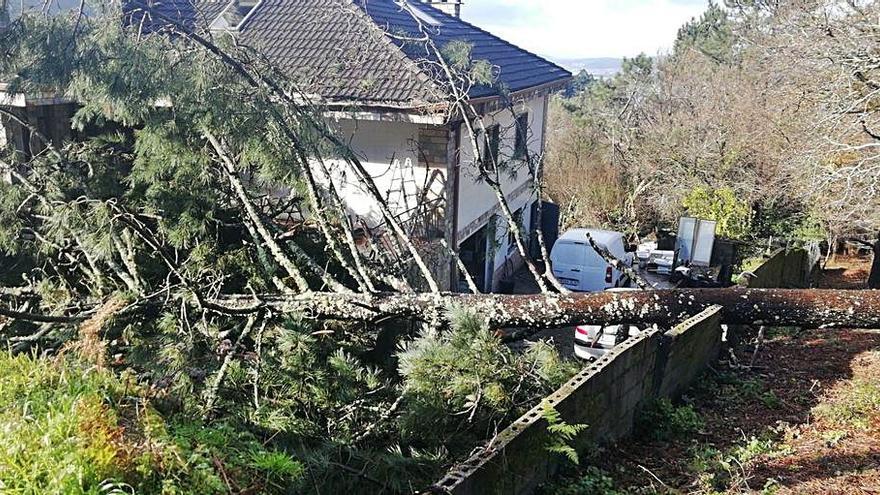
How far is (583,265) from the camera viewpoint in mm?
14805

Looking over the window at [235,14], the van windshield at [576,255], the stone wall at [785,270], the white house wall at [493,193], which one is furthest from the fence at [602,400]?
the window at [235,14]

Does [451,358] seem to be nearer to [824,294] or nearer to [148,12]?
[824,294]

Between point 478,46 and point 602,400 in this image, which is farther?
point 478,46

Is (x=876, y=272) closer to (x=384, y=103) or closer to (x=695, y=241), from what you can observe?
(x=695, y=241)

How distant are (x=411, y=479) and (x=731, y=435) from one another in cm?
433

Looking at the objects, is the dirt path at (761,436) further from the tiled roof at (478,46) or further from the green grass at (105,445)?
the tiled roof at (478,46)

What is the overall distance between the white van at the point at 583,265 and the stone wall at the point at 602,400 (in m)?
5.28

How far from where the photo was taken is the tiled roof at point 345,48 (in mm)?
10328

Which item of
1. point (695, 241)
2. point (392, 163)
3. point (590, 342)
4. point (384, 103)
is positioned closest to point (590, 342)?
point (590, 342)

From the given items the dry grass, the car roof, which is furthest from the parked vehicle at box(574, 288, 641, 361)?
the dry grass

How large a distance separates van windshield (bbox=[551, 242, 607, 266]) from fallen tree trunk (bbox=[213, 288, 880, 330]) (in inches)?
394

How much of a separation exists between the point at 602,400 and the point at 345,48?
794cm

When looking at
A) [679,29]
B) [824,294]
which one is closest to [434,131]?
[824,294]

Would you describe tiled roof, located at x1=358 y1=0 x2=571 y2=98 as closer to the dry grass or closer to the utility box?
the utility box
